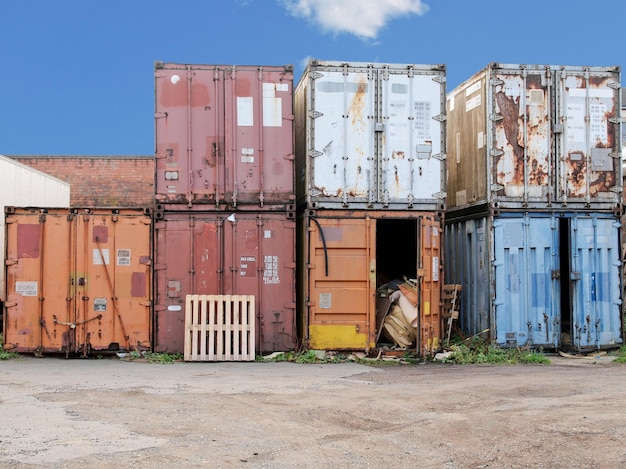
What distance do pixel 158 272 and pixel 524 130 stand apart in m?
7.83

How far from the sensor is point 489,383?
1130 centimetres

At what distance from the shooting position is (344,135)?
1431 centimetres

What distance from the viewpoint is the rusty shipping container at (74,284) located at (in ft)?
46.6

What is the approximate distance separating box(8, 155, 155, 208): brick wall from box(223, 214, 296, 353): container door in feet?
61.5

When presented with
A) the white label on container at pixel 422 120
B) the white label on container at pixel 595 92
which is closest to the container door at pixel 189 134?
the white label on container at pixel 422 120

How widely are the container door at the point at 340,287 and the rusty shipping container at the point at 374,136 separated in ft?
2.00

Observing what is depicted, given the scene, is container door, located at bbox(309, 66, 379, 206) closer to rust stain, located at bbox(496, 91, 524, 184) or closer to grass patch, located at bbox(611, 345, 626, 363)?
rust stain, located at bbox(496, 91, 524, 184)

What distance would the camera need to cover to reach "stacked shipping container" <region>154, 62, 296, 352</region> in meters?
14.2

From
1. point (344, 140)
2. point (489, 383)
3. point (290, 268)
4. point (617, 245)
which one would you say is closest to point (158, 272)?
point (290, 268)

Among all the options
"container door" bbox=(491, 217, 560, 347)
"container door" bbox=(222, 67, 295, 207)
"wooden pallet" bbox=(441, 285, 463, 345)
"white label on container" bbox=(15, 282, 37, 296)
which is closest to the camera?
"white label on container" bbox=(15, 282, 37, 296)

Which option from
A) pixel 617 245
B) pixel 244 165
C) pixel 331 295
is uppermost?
pixel 244 165

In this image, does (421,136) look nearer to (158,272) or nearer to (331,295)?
(331,295)

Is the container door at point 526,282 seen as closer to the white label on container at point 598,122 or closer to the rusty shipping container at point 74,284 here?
the white label on container at point 598,122

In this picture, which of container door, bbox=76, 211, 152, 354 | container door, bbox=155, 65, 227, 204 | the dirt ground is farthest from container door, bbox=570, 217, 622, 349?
container door, bbox=76, 211, 152, 354
